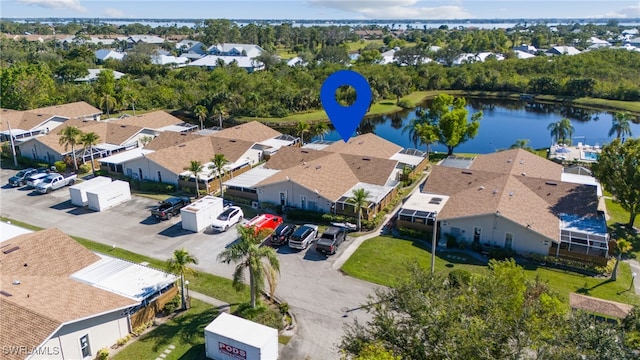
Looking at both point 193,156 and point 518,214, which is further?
point 193,156

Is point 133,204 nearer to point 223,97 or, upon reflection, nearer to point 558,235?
point 558,235

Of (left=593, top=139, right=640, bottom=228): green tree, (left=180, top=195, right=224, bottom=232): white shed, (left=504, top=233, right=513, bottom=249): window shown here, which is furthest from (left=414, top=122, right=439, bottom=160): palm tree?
(left=180, top=195, right=224, bottom=232): white shed

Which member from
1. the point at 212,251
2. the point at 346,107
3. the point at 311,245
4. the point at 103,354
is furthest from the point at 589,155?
the point at 103,354

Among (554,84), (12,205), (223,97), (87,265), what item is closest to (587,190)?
(87,265)

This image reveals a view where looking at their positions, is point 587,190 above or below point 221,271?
above

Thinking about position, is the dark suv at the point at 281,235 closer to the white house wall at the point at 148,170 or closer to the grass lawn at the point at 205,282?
the grass lawn at the point at 205,282

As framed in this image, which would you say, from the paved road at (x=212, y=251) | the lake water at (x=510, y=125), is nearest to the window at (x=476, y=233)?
the paved road at (x=212, y=251)

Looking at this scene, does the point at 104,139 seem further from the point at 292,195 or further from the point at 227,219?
the point at 292,195
